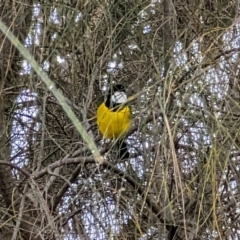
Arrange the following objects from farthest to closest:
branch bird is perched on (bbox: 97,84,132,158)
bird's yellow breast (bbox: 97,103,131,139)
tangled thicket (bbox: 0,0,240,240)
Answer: bird's yellow breast (bbox: 97,103,131,139)
branch bird is perched on (bbox: 97,84,132,158)
tangled thicket (bbox: 0,0,240,240)

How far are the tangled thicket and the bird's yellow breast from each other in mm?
36

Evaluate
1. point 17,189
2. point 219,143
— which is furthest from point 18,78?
point 219,143

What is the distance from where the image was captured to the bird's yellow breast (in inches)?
55.2

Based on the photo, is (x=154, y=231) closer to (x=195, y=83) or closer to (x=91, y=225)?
(x=91, y=225)

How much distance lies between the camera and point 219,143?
43.7 inches

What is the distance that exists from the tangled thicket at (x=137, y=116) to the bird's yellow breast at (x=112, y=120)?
0.04 meters

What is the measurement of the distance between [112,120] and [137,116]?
16.6 inches

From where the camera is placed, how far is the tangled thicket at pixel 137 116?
1.14 m

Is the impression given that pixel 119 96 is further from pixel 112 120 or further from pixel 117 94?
pixel 112 120

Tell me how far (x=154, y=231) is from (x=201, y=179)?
179 mm

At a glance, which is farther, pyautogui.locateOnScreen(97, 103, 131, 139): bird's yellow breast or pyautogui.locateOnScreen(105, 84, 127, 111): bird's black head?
pyautogui.locateOnScreen(97, 103, 131, 139): bird's yellow breast

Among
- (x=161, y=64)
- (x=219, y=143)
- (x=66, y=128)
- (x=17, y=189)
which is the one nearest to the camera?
(x=219, y=143)

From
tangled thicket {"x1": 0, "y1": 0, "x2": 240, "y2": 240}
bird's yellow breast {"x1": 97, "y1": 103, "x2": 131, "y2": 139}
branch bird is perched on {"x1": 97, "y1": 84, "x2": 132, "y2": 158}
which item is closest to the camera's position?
tangled thicket {"x1": 0, "y1": 0, "x2": 240, "y2": 240}

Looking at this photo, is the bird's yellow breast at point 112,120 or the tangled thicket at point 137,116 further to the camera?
the bird's yellow breast at point 112,120
